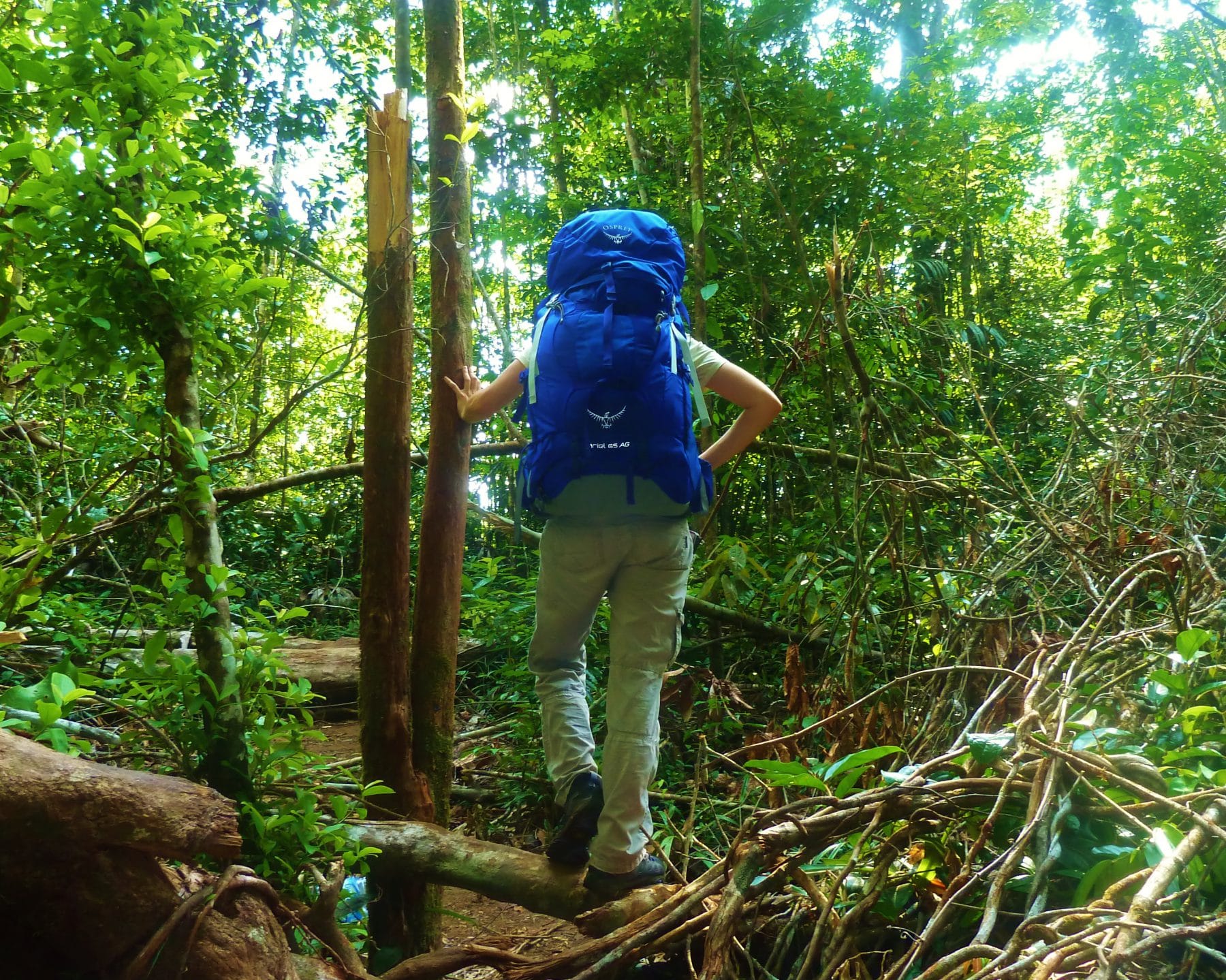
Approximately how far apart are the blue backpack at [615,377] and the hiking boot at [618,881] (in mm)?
1178

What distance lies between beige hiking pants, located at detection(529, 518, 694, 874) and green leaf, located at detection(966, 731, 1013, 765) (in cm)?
98

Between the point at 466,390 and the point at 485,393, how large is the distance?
306 mm

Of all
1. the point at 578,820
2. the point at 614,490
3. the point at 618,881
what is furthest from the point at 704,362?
the point at 618,881

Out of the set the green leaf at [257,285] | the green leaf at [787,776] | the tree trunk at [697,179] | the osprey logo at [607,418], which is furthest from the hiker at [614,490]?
the tree trunk at [697,179]

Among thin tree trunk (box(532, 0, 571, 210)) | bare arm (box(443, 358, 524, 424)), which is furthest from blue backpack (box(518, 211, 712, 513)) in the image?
thin tree trunk (box(532, 0, 571, 210))

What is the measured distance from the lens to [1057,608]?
397 cm

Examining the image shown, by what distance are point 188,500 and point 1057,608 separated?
3.71m

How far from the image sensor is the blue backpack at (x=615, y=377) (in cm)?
264

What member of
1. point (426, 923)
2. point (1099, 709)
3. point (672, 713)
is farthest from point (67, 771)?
point (672, 713)

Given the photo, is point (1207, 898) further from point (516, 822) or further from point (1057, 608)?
point (516, 822)

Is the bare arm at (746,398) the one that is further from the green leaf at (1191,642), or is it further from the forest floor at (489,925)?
the forest floor at (489,925)

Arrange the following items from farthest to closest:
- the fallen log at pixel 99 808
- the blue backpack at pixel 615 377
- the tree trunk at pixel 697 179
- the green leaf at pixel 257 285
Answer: the tree trunk at pixel 697 179
the blue backpack at pixel 615 377
the green leaf at pixel 257 285
the fallen log at pixel 99 808

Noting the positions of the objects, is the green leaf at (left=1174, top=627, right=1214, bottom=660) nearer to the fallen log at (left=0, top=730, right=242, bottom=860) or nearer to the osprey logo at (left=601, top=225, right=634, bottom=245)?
the osprey logo at (left=601, top=225, right=634, bottom=245)

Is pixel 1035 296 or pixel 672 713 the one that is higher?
pixel 1035 296
